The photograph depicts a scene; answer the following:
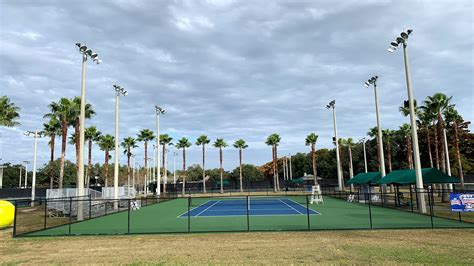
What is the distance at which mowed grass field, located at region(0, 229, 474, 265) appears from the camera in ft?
36.9

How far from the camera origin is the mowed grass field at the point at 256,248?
1126 centimetres

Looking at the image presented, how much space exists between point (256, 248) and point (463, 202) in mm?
11662

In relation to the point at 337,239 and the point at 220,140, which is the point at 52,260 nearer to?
the point at 337,239

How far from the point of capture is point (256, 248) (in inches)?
519

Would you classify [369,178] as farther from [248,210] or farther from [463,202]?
[463,202]

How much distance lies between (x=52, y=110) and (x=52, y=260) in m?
36.0

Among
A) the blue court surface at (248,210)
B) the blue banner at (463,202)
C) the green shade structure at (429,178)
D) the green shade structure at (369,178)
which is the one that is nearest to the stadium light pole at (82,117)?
the blue court surface at (248,210)

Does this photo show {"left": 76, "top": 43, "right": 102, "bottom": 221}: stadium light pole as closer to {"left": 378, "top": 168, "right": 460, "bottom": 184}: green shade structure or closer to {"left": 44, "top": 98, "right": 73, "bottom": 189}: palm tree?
{"left": 44, "top": 98, "right": 73, "bottom": 189}: palm tree

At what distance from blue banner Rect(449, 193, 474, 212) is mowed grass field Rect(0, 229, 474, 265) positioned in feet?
5.42

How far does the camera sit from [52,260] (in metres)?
12.1

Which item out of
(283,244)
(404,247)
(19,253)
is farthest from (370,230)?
(19,253)

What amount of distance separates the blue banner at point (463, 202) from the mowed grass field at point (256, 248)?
5.42ft

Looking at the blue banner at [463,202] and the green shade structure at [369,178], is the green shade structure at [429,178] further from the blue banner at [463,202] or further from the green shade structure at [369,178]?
the green shade structure at [369,178]

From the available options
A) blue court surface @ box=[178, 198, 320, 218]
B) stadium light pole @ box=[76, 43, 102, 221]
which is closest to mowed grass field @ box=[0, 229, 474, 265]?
blue court surface @ box=[178, 198, 320, 218]
